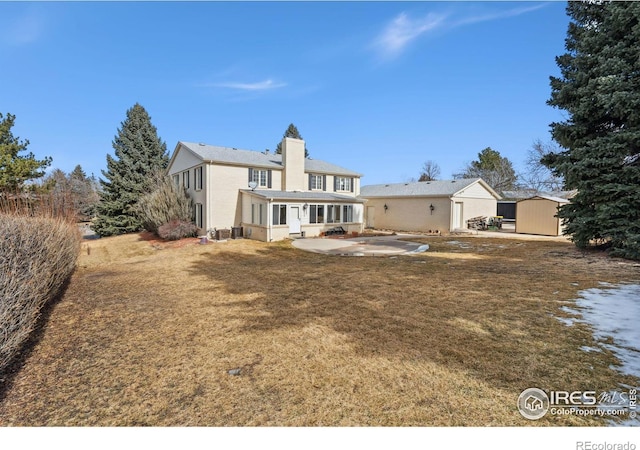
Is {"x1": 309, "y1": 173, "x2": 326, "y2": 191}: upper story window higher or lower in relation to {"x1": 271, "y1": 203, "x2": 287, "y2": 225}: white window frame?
higher

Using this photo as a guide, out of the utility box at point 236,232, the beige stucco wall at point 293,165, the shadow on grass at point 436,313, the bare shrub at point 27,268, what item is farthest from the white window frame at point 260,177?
the bare shrub at point 27,268

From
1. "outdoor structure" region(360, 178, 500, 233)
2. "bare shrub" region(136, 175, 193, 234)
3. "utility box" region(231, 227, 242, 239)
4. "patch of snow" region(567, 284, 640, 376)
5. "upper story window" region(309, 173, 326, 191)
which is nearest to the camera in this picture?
"patch of snow" region(567, 284, 640, 376)

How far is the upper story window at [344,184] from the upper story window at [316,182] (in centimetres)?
139

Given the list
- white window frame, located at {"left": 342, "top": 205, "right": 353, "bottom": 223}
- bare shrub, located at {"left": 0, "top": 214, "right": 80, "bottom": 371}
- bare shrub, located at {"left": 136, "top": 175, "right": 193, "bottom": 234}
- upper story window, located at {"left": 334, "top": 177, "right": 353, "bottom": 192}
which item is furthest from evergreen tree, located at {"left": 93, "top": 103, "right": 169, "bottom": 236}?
bare shrub, located at {"left": 0, "top": 214, "right": 80, "bottom": 371}

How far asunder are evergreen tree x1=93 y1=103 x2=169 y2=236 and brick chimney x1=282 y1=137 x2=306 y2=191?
38.1 ft

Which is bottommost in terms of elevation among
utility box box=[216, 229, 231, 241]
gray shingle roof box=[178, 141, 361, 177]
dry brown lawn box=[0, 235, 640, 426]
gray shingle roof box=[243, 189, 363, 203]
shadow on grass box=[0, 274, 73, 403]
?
shadow on grass box=[0, 274, 73, 403]

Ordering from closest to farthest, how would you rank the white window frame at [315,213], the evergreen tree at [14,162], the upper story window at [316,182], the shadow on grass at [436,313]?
1. the shadow on grass at [436,313]
2. the evergreen tree at [14,162]
3. the white window frame at [315,213]
4. the upper story window at [316,182]

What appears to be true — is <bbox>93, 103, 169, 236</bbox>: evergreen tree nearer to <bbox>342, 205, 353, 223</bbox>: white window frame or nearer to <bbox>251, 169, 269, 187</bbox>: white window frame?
<bbox>251, 169, 269, 187</bbox>: white window frame

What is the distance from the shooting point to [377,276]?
8.06 m

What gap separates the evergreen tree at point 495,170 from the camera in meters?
40.4

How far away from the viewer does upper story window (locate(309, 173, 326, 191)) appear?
76.4ft

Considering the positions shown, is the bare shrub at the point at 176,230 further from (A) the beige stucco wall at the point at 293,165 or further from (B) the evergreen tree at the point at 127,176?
(A) the beige stucco wall at the point at 293,165

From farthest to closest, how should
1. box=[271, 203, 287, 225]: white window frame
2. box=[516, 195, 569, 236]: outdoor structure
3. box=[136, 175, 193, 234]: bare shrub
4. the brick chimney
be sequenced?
the brick chimney < box=[136, 175, 193, 234]: bare shrub < box=[516, 195, 569, 236]: outdoor structure < box=[271, 203, 287, 225]: white window frame
